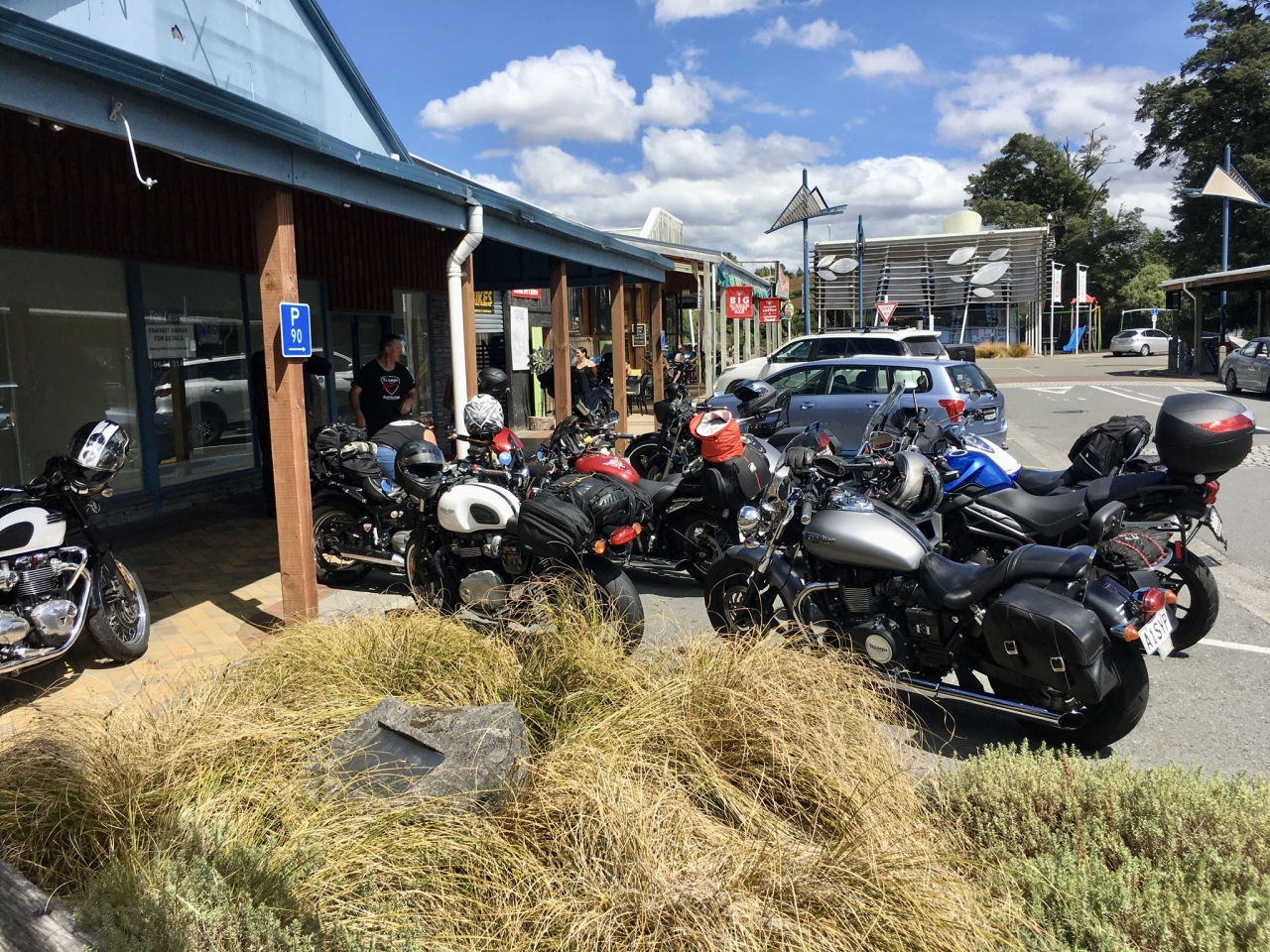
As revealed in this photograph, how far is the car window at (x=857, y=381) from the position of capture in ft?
38.6

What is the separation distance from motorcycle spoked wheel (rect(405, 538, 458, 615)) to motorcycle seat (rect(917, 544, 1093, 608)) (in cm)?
280

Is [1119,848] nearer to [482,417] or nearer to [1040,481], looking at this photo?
[1040,481]

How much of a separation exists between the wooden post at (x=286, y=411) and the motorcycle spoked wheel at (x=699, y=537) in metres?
2.47

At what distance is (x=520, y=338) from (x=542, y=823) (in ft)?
52.3

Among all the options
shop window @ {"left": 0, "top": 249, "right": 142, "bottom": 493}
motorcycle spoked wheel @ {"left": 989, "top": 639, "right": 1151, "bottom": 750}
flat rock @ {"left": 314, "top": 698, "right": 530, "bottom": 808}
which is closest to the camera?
flat rock @ {"left": 314, "top": 698, "right": 530, "bottom": 808}

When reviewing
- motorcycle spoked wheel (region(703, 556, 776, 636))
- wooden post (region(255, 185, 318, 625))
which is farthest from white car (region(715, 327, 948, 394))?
motorcycle spoked wheel (region(703, 556, 776, 636))

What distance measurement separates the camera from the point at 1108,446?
584 centimetres

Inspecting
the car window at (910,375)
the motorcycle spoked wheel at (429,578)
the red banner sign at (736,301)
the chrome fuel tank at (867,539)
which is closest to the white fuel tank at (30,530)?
the motorcycle spoked wheel at (429,578)

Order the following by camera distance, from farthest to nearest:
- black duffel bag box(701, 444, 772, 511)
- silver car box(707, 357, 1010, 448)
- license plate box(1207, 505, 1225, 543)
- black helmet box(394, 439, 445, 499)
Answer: silver car box(707, 357, 1010, 448) < black duffel bag box(701, 444, 772, 511) < black helmet box(394, 439, 445, 499) < license plate box(1207, 505, 1225, 543)

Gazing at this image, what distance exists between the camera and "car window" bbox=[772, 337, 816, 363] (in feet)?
53.7

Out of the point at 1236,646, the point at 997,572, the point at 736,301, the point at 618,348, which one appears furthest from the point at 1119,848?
the point at 736,301

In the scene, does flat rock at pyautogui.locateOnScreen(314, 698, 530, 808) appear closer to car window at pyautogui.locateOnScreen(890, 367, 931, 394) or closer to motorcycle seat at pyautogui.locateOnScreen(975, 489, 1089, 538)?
motorcycle seat at pyautogui.locateOnScreen(975, 489, 1089, 538)

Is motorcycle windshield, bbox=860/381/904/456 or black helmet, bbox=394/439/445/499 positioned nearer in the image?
motorcycle windshield, bbox=860/381/904/456

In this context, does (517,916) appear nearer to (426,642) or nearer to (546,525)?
(426,642)
